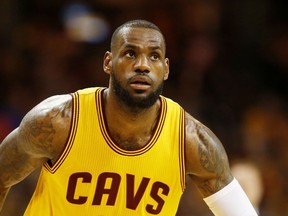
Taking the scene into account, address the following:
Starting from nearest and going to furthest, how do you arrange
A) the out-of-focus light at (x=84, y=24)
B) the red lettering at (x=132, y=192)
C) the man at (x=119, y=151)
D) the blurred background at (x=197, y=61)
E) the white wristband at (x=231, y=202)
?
1. the man at (x=119, y=151)
2. the red lettering at (x=132, y=192)
3. the white wristband at (x=231, y=202)
4. the blurred background at (x=197, y=61)
5. the out-of-focus light at (x=84, y=24)

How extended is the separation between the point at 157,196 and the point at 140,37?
2.75 feet

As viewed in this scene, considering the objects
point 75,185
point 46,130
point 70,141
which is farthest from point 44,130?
point 75,185

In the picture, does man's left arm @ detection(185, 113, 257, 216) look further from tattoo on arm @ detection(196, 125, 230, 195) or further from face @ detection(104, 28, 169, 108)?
face @ detection(104, 28, 169, 108)

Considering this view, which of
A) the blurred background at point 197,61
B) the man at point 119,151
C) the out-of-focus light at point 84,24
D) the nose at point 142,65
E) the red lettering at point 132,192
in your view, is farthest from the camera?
the out-of-focus light at point 84,24

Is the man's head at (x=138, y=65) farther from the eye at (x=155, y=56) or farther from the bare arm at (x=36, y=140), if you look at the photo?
the bare arm at (x=36, y=140)

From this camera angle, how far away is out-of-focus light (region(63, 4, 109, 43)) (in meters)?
8.71

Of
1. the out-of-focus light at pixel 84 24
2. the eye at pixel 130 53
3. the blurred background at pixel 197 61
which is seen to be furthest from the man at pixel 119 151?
the out-of-focus light at pixel 84 24

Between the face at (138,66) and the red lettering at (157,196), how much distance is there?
443 mm

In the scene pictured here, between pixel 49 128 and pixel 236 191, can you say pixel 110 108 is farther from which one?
pixel 236 191

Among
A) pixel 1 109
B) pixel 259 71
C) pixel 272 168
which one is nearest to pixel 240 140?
pixel 272 168

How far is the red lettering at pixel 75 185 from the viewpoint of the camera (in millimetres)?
4062

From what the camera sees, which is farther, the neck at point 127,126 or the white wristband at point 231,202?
the white wristband at point 231,202

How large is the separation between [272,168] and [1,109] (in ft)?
8.47

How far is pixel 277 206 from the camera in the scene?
726 centimetres
